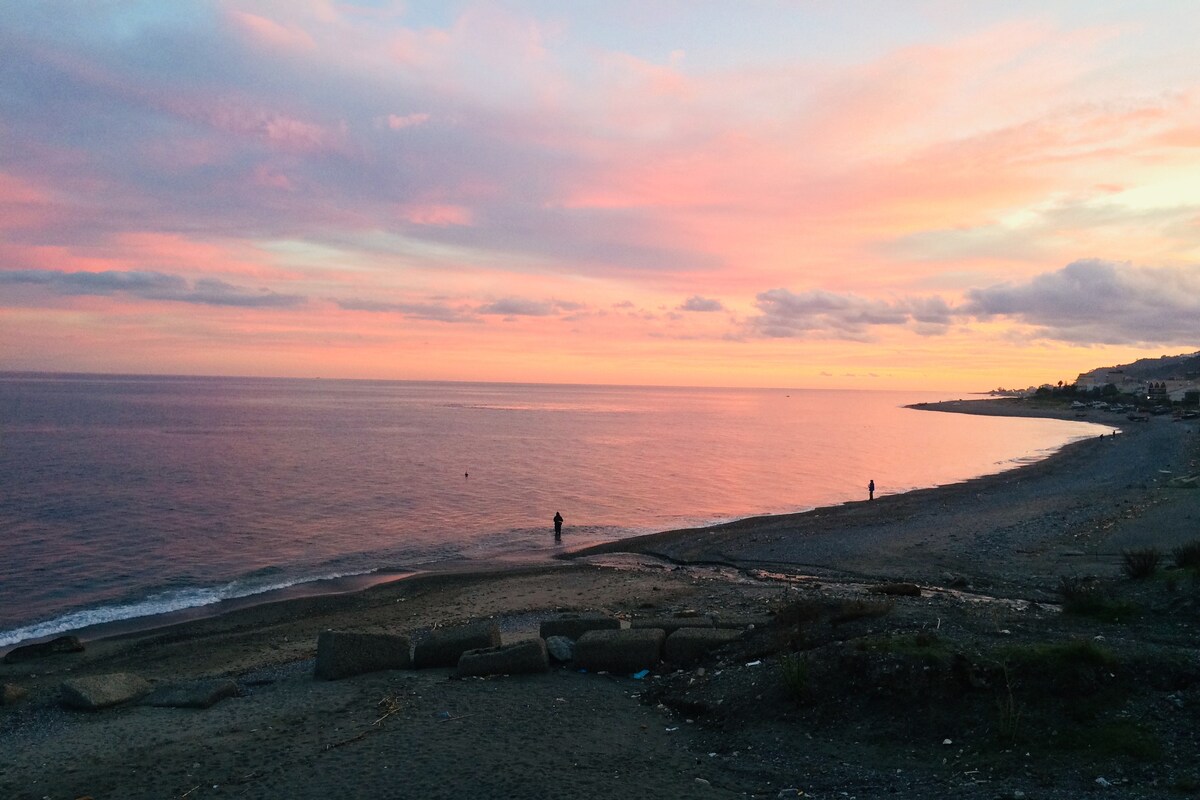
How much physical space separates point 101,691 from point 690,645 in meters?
9.94

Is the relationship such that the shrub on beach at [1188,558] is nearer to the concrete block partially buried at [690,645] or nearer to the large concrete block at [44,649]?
the concrete block partially buried at [690,645]

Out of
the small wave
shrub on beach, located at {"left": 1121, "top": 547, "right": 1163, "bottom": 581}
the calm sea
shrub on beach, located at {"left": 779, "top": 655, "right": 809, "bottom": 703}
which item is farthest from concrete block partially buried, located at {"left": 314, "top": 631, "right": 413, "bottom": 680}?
shrub on beach, located at {"left": 1121, "top": 547, "right": 1163, "bottom": 581}

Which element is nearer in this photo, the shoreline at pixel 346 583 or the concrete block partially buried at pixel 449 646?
the concrete block partially buried at pixel 449 646

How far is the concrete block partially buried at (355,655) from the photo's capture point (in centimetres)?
1360

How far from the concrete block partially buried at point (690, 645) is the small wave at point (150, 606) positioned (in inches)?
704

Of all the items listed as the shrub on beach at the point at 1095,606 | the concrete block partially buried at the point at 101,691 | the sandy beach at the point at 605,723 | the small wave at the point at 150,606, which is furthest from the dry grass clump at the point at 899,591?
the small wave at the point at 150,606

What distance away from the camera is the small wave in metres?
21.6

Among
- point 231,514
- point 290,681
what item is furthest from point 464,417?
point 290,681

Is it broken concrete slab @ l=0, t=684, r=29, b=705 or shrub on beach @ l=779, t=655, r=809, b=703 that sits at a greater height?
shrub on beach @ l=779, t=655, r=809, b=703

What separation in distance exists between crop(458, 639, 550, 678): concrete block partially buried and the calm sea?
15541 millimetres

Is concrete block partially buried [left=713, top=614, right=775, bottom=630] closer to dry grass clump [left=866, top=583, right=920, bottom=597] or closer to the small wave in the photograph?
dry grass clump [left=866, top=583, right=920, bottom=597]

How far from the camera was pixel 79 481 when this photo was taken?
163 ft

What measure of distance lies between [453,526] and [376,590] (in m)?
12.8

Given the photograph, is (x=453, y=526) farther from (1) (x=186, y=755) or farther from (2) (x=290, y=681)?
(1) (x=186, y=755)
